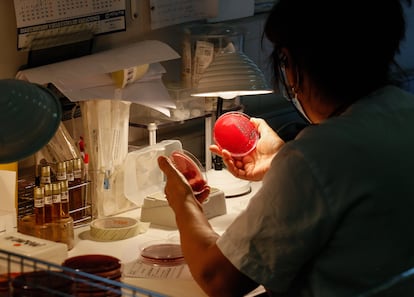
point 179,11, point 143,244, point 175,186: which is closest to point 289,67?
point 175,186

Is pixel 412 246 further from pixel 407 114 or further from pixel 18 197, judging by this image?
pixel 18 197

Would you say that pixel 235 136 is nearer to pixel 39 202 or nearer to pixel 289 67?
pixel 39 202

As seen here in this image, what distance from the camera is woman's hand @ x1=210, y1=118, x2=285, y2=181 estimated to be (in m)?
2.11

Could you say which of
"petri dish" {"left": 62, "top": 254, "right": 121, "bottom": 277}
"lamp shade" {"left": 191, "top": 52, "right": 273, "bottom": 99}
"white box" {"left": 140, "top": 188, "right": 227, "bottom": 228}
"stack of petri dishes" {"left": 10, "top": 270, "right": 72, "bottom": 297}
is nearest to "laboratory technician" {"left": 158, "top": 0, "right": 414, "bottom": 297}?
"petri dish" {"left": 62, "top": 254, "right": 121, "bottom": 277}

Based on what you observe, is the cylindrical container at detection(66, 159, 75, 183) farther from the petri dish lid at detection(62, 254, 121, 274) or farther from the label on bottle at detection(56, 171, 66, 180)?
the petri dish lid at detection(62, 254, 121, 274)

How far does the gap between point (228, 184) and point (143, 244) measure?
0.57m

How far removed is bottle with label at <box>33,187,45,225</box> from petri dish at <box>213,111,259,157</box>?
53 centimetres

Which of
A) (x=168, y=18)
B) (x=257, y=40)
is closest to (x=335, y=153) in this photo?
(x=168, y=18)

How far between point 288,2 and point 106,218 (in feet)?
3.04

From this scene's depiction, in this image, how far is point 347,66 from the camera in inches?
54.2

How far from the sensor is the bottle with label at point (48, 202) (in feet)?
6.13

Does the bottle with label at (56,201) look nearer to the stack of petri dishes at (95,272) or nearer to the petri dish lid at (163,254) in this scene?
the petri dish lid at (163,254)

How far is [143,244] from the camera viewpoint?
1954mm

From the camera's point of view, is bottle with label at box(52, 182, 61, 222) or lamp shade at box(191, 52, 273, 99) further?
lamp shade at box(191, 52, 273, 99)
